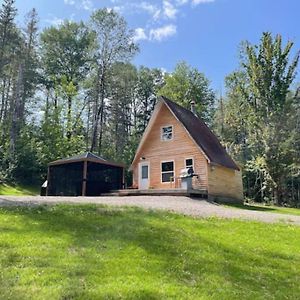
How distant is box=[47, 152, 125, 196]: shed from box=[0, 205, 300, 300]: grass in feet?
36.5

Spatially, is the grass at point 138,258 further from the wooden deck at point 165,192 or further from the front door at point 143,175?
the front door at point 143,175

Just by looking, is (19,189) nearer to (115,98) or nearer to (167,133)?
(167,133)

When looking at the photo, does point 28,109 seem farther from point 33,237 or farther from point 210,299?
point 210,299

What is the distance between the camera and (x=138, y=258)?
6.56m

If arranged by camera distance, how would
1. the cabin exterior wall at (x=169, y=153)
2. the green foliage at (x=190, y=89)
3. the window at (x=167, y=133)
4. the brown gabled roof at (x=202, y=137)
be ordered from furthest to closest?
the green foliage at (x=190, y=89), the window at (x=167, y=133), the brown gabled roof at (x=202, y=137), the cabin exterior wall at (x=169, y=153)

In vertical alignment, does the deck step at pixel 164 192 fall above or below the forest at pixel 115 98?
below

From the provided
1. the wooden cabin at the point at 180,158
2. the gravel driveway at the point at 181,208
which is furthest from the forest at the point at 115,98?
the gravel driveway at the point at 181,208

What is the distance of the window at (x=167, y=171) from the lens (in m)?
22.9

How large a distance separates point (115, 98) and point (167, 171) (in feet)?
70.0

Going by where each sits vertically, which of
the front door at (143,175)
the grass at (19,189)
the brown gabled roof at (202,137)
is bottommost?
the grass at (19,189)

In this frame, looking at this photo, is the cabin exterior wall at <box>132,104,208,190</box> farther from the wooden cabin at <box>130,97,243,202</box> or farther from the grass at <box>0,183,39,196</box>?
the grass at <box>0,183,39,196</box>

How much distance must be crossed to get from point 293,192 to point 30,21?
103 feet

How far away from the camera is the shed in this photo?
70.0 ft

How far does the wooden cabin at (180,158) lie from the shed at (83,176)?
6.69ft
